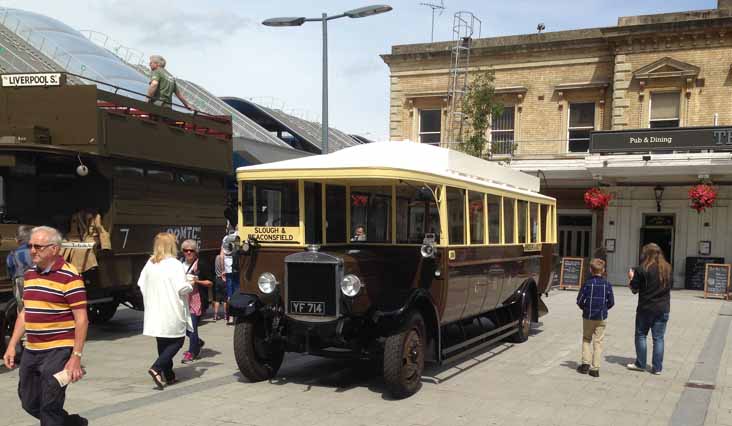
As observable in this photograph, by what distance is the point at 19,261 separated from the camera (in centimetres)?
835

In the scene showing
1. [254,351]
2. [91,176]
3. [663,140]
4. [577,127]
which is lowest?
[254,351]

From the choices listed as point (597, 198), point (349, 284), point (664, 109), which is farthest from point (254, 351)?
point (664, 109)

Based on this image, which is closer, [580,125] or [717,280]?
[717,280]

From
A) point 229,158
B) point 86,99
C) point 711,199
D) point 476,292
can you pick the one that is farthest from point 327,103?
point 711,199

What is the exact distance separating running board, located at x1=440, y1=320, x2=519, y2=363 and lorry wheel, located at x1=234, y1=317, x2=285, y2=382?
1995mm

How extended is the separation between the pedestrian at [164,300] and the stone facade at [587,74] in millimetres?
19121

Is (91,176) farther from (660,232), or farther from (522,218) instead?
(660,232)

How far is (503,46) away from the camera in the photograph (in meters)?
25.4

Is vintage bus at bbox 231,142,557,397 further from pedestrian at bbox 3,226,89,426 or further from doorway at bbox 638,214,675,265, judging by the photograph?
doorway at bbox 638,214,675,265

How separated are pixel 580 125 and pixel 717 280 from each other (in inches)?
300

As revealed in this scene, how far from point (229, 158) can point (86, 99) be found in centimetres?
361

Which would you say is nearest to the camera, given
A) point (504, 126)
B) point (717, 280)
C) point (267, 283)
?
point (267, 283)

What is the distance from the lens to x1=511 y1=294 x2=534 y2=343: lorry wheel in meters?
11.0

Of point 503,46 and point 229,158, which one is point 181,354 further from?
point 503,46
